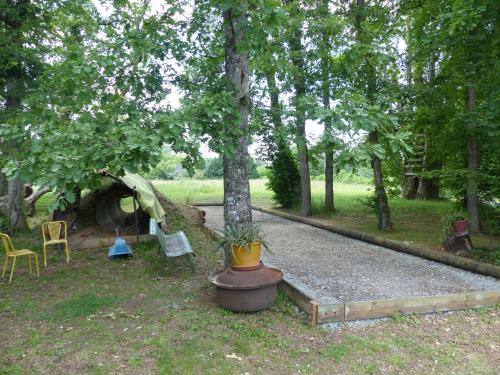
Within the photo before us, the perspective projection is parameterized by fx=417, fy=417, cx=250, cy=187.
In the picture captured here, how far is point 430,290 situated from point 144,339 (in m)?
3.61

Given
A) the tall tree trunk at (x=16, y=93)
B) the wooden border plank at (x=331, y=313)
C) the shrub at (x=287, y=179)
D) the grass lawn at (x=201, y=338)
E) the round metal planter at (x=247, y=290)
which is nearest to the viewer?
the grass lawn at (x=201, y=338)

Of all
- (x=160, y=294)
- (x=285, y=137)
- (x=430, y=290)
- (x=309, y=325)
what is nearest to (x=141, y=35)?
(x=285, y=137)

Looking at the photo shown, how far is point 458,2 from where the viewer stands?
20.1 ft

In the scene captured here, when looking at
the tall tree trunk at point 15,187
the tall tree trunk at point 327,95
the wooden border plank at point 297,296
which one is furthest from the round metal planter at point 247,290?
the tall tree trunk at point 15,187

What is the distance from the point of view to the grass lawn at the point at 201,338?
3.59m

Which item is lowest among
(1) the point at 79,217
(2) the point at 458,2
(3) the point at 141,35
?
(1) the point at 79,217

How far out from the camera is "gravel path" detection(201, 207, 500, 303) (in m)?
5.36

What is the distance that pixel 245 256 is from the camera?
15.7ft

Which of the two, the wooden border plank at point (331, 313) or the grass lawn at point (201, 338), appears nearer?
the grass lawn at point (201, 338)

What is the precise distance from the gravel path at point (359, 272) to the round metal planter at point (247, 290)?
59 cm

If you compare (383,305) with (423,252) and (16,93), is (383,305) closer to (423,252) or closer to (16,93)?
(423,252)

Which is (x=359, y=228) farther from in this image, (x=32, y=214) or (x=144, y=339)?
(x=32, y=214)

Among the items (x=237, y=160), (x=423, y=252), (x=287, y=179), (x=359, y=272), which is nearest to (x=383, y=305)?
(x=359, y=272)

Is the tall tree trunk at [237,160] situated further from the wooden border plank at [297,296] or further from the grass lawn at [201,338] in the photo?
the grass lawn at [201,338]
